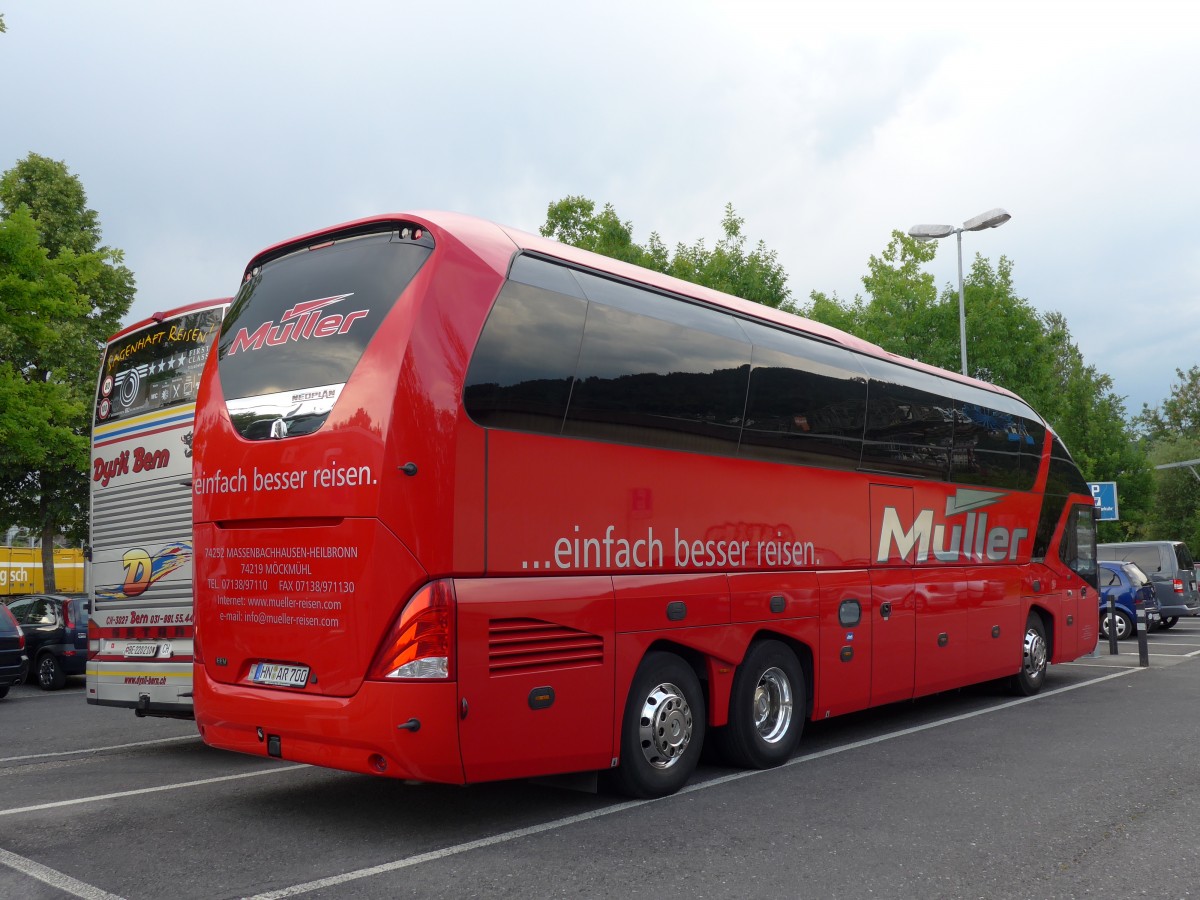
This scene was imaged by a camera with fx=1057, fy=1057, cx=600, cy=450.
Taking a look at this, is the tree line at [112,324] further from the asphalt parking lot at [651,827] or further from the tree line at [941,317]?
the asphalt parking lot at [651,827]

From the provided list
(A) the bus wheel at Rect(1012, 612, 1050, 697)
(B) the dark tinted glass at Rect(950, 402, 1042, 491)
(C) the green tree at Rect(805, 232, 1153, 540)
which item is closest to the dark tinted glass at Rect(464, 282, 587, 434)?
(B) the dark tinted glass at Rect(950, 402, 1042, 491)

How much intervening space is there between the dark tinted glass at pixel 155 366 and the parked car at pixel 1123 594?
18903mm

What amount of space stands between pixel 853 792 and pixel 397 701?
Answer: 11.3 feet

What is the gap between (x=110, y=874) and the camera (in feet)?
17.9

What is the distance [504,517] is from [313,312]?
1805mm

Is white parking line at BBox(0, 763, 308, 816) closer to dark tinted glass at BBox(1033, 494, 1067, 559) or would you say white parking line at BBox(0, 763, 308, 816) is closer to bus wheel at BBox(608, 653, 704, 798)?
bus wheel at BBox(608, 653, 704, 798)

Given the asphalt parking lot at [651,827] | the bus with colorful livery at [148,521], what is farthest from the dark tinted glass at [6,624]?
the bus with colorful livery at [148,521]

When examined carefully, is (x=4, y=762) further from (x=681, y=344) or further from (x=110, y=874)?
(x=681, y=344)

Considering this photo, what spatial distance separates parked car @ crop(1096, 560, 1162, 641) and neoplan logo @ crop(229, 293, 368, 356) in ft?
64.3

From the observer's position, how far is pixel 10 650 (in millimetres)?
15312

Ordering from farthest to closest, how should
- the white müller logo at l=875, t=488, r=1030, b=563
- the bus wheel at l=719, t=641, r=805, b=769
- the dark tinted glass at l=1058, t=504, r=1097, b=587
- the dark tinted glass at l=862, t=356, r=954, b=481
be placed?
the dark tinted glass at l=1058, t=504, r=1097, b=587 < the white müller logo at l=875, t=488, r=1030, b=563 < the dark tinted glass at l=862, t=356, r=954, b=481 < the bus wheel at l=719, t=641, r=805, b=769

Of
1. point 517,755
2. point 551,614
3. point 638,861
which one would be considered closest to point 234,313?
point 551,614

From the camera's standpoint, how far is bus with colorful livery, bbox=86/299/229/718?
8852 mm

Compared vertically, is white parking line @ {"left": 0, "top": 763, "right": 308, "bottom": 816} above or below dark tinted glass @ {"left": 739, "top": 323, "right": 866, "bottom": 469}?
below
